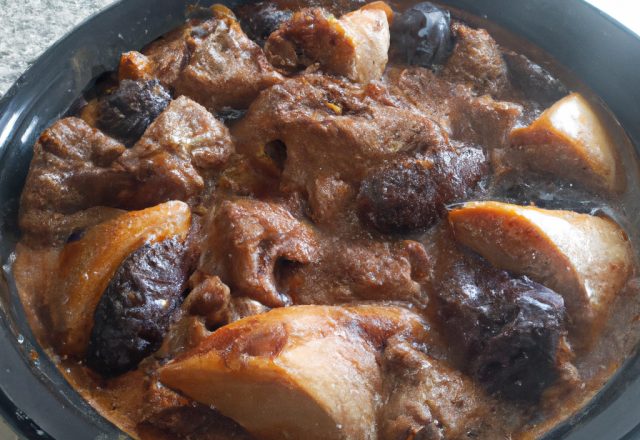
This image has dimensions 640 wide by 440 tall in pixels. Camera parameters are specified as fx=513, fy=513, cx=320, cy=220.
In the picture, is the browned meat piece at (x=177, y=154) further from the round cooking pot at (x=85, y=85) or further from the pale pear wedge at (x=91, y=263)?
the round cooking pot at (x=85, y=85)

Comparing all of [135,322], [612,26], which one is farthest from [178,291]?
[612,26]

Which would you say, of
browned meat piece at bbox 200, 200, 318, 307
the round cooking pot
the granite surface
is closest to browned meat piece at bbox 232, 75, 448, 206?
browned meat piece at bbox 200, 200, 318, 307

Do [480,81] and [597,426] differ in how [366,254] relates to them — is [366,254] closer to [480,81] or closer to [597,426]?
[597,426]

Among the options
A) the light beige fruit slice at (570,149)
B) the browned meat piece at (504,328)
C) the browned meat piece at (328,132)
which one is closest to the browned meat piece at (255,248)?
the browned meat piece at (328,132)

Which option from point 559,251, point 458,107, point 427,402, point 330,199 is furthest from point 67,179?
point 559,251

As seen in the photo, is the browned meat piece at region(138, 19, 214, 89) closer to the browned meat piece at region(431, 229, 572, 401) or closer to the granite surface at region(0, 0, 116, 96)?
the granite surface at region(0, 0, 116, 96)

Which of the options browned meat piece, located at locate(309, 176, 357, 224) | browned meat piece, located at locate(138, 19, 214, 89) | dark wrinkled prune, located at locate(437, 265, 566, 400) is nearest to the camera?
dark wrinkled prune, located at locate(437, 265, 566, 400)
